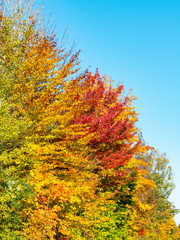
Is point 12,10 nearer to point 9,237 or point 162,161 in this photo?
point 9,237

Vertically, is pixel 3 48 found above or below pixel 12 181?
above

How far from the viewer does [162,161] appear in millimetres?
35688

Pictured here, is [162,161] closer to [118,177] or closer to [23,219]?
[118,177]

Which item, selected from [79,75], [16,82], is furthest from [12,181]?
[79,75]

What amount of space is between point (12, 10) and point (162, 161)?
30.8m

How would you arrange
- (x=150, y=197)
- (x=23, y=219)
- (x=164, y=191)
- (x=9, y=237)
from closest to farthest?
(x=9, y=237)
(x=23, y=219)
(x=150, y=197)
(x=164, y=191)

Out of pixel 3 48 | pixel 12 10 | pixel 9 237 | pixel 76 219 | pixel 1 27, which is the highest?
pixel 12 10

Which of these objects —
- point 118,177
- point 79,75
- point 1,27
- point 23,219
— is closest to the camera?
point 23,219

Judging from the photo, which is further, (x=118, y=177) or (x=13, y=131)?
(x=118, y=177)

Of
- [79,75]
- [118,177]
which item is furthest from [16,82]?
[118,177]

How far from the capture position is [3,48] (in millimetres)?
9773

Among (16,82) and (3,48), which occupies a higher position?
(3,48)

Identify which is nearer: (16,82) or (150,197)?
(16,82)

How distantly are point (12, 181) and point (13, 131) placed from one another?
187 centimetres
